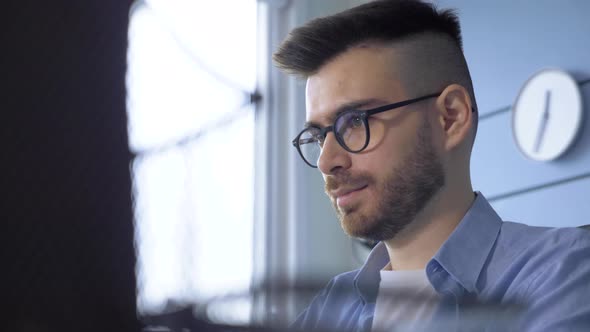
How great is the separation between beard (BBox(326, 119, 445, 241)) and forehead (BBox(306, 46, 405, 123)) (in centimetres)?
11

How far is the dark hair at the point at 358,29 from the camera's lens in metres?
1.24

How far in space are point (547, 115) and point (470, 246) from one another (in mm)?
1544

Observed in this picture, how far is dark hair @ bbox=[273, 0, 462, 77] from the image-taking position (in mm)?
1244

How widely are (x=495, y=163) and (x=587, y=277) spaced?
1.77 meters

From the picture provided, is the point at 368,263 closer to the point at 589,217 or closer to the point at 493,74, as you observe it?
the point at 589,217

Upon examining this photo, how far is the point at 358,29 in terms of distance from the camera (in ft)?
4.09

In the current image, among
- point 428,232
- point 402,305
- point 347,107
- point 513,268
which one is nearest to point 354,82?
point 347,107

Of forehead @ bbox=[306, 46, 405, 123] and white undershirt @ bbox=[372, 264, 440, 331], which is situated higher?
forehead @ bbox=[306, 46, 405, 123]

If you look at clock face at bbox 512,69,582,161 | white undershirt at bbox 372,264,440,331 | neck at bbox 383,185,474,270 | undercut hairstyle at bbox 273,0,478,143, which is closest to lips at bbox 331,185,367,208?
neck at bbox 383,185,474,270

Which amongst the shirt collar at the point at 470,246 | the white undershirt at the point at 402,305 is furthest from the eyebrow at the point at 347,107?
the white undershirt at the point at 402,305

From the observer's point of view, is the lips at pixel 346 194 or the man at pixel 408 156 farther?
the lips at pixel 346 194

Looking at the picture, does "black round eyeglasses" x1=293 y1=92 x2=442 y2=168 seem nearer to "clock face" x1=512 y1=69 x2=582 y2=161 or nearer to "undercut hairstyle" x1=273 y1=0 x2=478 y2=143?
"undercut hairstyle" x1=273 y1=0 x2=478 y2=143

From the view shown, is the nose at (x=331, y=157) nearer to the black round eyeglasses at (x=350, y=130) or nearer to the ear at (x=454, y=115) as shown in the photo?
the black round eyeglasses at (x=350, y=130)

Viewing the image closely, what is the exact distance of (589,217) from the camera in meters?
2.21
